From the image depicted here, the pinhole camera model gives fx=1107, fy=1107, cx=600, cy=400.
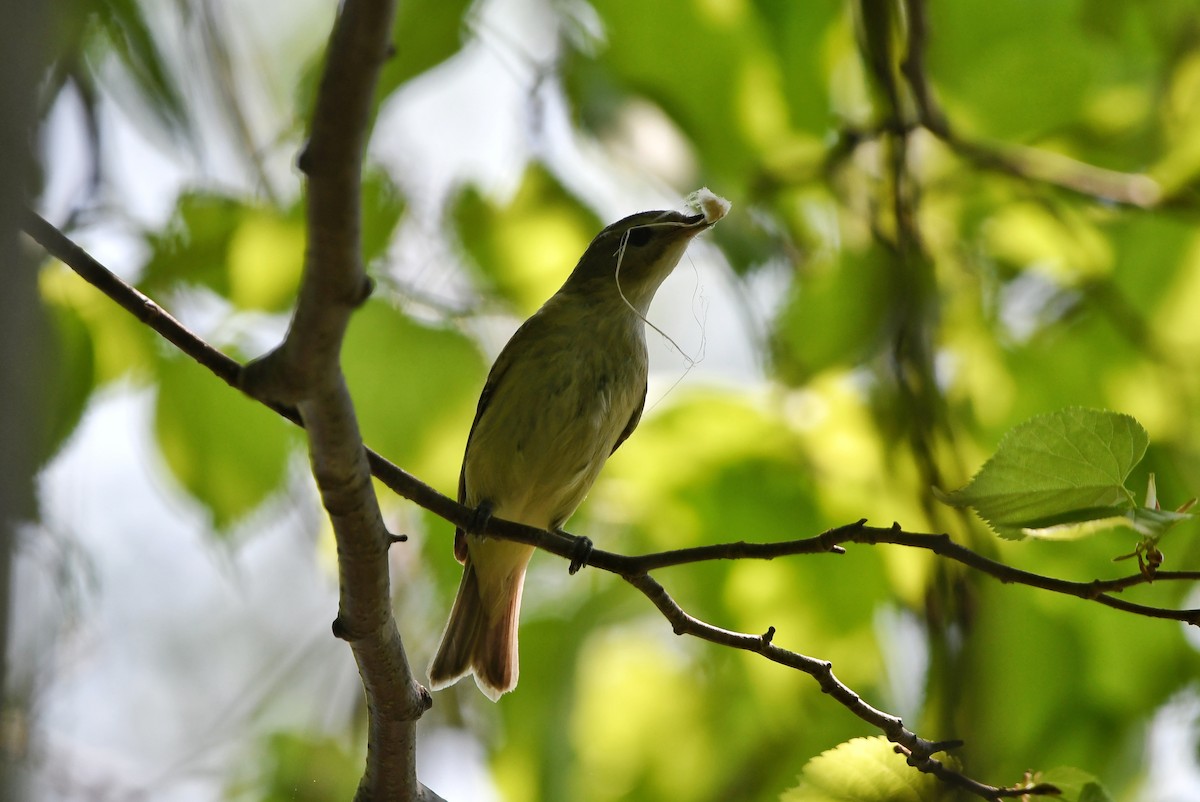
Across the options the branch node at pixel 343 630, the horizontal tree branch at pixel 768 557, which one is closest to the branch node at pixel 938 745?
the horizontal tree branch at pixel 768 557

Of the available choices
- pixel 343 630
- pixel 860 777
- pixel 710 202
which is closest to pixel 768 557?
pixel 860 777

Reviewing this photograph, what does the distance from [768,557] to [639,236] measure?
2.11 metres

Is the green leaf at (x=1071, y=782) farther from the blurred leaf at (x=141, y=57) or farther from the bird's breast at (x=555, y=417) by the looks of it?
the blurred leaf at (x=141, y=57)

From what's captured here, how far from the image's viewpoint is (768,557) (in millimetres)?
1919

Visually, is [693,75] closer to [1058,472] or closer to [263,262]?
[263,262]

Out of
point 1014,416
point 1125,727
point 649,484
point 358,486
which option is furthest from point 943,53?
point 358,486

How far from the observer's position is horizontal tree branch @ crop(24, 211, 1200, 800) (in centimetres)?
180

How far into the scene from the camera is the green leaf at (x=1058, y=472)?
66.1 inches

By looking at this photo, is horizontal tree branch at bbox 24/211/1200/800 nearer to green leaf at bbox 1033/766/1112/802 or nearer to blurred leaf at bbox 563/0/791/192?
green leaf at bbox 1033/766/1112/802

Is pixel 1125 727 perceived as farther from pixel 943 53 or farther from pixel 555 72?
pixel 555 72

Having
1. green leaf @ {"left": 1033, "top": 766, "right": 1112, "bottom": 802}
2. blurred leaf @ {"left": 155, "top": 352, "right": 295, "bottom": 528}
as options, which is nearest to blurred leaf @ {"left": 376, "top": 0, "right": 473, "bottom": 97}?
blurred leaf @ {"left": 155, "top": 352, "right": 295, "bottom": 528}

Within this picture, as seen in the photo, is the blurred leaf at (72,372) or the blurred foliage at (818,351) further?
the blurred foliage at (818,351)

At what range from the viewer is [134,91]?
274cm

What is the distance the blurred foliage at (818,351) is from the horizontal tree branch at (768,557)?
0.64 meters
